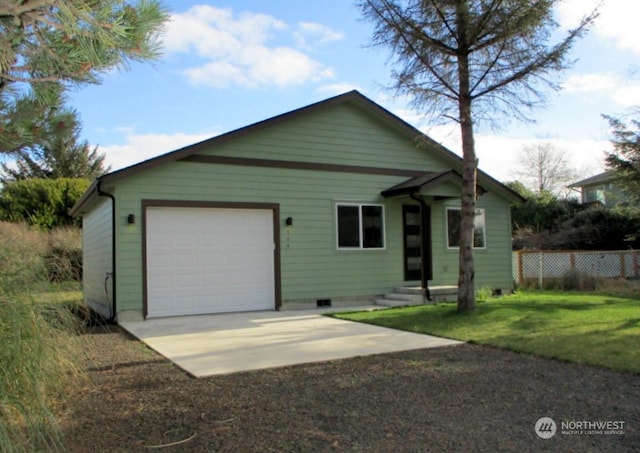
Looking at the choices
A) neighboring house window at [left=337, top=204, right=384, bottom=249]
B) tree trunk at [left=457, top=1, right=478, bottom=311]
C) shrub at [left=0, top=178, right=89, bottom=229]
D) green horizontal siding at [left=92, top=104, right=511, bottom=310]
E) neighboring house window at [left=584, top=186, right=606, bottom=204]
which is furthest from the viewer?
neighboring house window at [left=584, top=186, right=606, bottom=204]

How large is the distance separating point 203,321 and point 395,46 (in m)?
6.06

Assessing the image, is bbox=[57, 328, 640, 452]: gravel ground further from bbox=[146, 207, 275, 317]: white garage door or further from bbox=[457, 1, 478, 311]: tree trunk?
bbox=[146, 207, 275, 317]: white garage door

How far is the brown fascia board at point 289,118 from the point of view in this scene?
9328 millimetres

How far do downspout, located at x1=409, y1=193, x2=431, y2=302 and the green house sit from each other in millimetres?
49

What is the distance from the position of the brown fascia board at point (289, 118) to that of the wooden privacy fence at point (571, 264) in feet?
11.4

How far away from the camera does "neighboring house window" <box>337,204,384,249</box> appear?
11.6 metres

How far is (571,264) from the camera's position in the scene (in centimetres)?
1648

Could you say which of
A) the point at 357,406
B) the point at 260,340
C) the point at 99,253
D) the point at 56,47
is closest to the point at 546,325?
the point at 260,340

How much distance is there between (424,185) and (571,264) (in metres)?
8.08

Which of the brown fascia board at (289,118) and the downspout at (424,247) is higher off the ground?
the brown fascia board at (289,118)

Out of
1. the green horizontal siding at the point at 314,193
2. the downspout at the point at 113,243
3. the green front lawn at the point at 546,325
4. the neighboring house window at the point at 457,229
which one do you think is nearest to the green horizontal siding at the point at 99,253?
the downspout at the point at 113,243

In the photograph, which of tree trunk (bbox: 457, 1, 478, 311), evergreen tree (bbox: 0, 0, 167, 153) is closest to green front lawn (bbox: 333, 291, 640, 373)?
tree trunk (bbox: 457, 1, 478, 311)

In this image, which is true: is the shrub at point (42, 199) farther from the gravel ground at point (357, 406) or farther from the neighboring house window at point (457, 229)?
the gravel ground at point (357, 406)

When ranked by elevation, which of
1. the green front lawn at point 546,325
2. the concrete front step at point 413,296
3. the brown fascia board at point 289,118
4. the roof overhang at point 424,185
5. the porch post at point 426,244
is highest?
the brown fascia board at point 289,118
